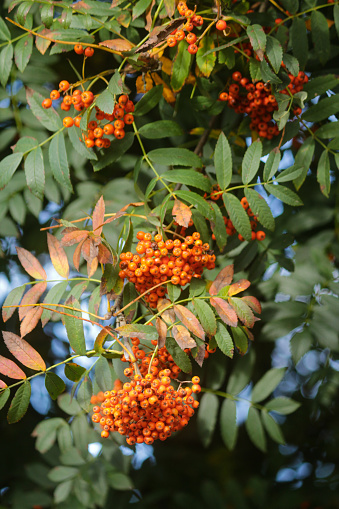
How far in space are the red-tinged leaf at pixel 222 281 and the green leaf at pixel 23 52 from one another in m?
0.78

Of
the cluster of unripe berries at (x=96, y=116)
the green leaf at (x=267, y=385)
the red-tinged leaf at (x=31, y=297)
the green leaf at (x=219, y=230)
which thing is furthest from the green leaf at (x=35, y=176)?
the green leaf at (x=267, y=385)

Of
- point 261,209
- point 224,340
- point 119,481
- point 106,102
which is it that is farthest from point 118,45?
point 119,481

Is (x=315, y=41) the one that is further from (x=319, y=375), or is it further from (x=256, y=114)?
(x=319, y=375)

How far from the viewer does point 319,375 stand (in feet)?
5.47

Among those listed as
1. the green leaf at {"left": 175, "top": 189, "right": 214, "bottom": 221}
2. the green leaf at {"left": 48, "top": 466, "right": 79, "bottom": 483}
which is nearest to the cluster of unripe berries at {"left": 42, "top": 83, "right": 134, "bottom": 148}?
the green leaf at {"left": 175, "top": 189, "right": 214, "bottom": 221}

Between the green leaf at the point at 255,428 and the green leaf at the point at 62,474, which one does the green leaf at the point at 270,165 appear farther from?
the green leaf at the point at 62,474

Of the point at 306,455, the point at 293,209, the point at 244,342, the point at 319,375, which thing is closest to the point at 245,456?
the point at 306,455

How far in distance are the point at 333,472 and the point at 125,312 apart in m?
1.61

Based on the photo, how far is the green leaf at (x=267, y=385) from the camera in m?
1.56

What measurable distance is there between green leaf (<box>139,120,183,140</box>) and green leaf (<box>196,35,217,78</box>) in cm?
16

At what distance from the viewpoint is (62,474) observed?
1642mm

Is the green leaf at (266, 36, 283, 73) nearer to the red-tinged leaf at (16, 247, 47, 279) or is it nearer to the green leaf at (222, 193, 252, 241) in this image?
the green leaf at (222, 193, 252, 241)

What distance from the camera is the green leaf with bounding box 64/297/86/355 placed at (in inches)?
40.8

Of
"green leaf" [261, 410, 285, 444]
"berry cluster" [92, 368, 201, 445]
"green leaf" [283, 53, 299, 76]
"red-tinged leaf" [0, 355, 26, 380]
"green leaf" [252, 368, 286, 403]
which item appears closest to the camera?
"berry cluster" [92, 368, 201, 445]
